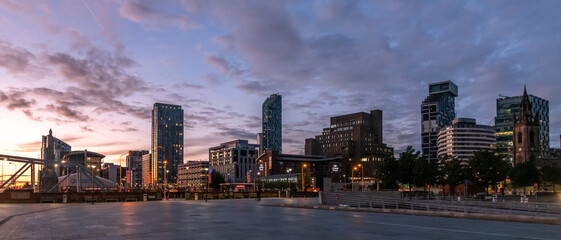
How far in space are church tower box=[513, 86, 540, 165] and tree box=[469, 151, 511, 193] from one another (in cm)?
11207

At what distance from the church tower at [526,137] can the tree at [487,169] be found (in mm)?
112065

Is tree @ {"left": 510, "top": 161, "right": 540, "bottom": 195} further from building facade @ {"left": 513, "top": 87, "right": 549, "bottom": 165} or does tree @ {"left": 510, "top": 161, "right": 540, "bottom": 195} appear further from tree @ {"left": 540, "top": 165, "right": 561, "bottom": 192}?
building facade @ {"left": 513, "top": 87, "right": 549, "bottom": 165}

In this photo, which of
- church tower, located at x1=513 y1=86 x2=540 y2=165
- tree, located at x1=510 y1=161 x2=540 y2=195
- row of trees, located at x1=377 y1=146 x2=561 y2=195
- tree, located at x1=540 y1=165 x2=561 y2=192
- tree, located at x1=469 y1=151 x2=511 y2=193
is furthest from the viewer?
church tower, located at x1=513 y1=86 x2=540 y2=165

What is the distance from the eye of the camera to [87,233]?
20172 millimetres

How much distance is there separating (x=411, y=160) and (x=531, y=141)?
5383 inches

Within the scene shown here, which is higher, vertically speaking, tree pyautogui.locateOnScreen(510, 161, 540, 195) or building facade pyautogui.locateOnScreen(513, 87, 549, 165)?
building facade pyautogui.locateOnScreen(513, 87, 549, 165)

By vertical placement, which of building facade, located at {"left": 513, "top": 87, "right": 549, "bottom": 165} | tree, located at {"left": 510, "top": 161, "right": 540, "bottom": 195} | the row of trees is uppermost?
building facade, located at {"left": 513, "top": 87, "right": 549, "bottom": 165}

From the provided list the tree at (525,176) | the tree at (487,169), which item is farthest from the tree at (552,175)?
the tree at (487,169)

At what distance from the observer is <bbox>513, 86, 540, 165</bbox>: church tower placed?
7195 inches

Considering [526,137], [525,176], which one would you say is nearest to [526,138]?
[526,137]

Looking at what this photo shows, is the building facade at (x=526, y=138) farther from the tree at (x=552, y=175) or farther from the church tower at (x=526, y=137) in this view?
the tree at (x=552, y=175)

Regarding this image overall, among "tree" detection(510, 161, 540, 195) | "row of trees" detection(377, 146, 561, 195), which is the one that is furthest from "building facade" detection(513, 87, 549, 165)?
"row of trees" detection(377, 146, 561, 195)

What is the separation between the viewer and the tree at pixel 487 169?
8444 centimetres

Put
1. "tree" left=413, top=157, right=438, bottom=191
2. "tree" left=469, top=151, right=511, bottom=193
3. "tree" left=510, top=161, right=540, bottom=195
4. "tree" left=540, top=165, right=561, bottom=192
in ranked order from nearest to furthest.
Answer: "tree" left=413, top=157, right=438, bottom=191, "tree" left=469, top=151, right=511, bottom=193, "tree" left=540, top=165, right=561, bottom=192, "tree" left=510, top=161, right=540, bottom=195
